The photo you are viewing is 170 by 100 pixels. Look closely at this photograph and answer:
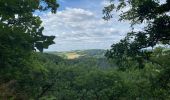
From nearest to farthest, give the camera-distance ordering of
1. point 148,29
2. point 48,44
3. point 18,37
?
1. point 148,29
2. point 18,37
3. point 48,44

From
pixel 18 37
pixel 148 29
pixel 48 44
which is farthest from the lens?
pixel 48 44

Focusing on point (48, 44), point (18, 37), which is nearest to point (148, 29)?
point (18, 37)

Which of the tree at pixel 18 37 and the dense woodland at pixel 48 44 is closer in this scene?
the dense woodland at pixel 48 44

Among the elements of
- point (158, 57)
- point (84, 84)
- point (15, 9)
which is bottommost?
point (84, 84)

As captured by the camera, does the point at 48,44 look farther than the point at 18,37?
Yes

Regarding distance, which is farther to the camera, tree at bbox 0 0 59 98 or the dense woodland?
tree at bbox 0 0 59 98

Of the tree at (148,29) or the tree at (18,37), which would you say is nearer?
the tree at (148,29)

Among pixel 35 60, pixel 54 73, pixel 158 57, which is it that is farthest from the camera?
pixel 54 73

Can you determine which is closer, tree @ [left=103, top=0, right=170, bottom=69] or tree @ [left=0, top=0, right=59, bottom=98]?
tree @ [left=103, top=0, right=170, bottom=69]

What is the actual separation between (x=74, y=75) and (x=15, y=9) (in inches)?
3360

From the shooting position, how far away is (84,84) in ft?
307

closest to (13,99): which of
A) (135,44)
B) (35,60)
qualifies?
(135,44)

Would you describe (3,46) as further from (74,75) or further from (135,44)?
(74,75)

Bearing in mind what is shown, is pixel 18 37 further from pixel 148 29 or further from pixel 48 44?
pixel 148 29
